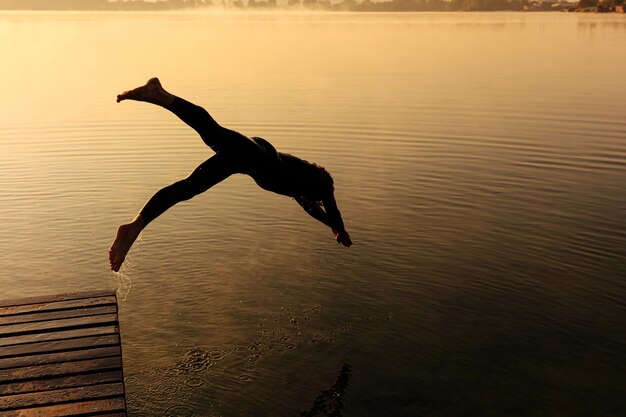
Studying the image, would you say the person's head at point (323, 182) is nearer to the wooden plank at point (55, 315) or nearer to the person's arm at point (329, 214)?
the person's arm at point (329, 214)

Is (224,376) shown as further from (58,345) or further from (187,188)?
(187,188)

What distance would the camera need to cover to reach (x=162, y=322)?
11.6 metres

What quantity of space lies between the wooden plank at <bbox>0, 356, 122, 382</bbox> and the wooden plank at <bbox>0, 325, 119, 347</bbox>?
0.66m

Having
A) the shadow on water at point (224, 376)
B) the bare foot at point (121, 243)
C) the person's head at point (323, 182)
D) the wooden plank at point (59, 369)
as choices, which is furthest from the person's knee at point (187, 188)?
the shadow on water at point (224, 376)

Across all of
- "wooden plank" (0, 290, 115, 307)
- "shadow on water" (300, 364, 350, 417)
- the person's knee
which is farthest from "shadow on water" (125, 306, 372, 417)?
the person's knee

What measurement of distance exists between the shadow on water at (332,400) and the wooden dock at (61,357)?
2548mm

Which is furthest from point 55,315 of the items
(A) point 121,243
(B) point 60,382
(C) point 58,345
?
(B) point 60,382

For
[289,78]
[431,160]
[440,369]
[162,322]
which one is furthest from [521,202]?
[289,78]

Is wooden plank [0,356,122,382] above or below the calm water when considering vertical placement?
above

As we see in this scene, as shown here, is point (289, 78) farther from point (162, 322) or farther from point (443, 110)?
point (162, 322)

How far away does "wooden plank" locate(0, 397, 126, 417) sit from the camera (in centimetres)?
725

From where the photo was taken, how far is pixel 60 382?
786 cm

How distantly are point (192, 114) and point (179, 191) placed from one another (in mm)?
923

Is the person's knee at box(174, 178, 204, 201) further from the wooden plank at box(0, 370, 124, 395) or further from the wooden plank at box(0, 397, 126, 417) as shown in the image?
the wooden plank at box(0, 397, 126, 417)
